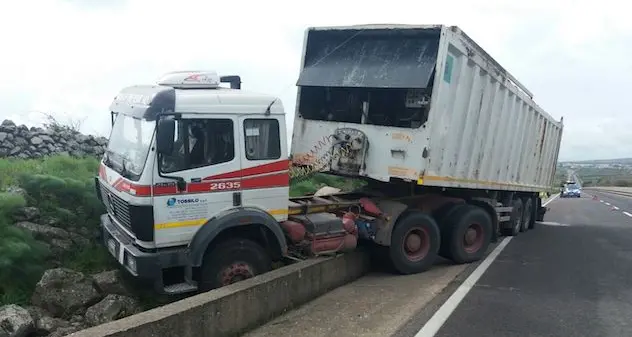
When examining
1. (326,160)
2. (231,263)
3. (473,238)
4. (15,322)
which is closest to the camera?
(15,322)

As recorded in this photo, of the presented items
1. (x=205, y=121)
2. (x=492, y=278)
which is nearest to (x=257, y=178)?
(x=205, y=121)

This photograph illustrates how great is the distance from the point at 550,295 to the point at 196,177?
4571mm

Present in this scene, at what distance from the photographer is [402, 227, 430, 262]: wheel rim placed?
833cm

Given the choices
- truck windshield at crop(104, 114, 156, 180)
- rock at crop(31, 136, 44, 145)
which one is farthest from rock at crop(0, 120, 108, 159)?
truck windshield at crop(104, 114, 156, 180)

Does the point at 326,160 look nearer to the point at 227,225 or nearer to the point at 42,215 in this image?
the point at 227,225

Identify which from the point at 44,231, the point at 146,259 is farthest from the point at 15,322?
the point at 44,231

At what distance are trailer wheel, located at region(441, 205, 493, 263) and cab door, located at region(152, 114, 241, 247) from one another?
4.23 m

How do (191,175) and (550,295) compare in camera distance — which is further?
(550,295)

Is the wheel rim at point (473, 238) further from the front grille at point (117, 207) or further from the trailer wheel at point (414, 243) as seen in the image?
the front grille at point (117, 207)

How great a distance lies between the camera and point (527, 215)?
13984mm

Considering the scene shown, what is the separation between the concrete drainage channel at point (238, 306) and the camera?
4.41 m

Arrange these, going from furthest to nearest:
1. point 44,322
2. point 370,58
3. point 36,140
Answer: point 36,140 → point 370,58 → point 44,322

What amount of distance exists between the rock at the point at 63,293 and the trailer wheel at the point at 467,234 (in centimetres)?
531

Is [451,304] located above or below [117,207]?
below
